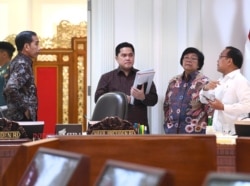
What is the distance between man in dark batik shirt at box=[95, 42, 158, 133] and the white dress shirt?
2.13 ft

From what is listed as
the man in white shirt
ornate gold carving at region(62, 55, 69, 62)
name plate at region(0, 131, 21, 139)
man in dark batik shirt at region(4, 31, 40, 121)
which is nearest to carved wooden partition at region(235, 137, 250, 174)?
name plate at region(0, 131, 21, 139)

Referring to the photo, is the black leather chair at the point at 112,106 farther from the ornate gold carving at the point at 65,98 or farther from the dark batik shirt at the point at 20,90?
the ornate gold carving at the point at 65,98

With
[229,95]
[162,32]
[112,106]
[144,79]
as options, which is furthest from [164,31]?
[112,106]

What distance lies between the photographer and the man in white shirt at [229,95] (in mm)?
3637

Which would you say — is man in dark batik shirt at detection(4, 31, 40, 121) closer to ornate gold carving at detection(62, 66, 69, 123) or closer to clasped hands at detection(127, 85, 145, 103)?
clasped hands at detection(127, 85, 145, 103)

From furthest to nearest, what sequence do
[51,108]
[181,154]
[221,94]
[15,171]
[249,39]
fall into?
[51,108]
[249,39]
[221,94]
[181,154]
[15,171]

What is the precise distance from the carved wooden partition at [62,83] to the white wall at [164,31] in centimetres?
211

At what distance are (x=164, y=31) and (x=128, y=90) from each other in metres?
0.93

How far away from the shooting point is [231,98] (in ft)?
12.4

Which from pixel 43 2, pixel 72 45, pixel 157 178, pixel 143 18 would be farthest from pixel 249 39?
pixel 157 178

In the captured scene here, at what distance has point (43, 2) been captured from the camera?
7602 mm

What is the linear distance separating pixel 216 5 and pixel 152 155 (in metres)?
3.94

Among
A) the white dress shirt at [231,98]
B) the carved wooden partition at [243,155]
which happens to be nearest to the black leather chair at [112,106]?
the white dress shirt at [231,98]

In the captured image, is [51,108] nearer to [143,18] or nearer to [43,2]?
[43,2]
